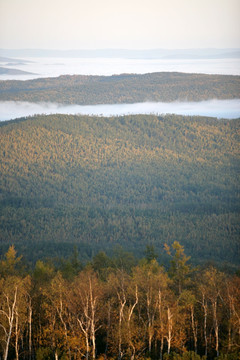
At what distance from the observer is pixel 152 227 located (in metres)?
165

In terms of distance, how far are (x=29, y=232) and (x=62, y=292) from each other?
120 metres

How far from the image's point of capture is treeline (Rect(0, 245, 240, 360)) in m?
40.7

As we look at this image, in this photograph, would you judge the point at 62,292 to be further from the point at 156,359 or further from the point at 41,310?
the point at 156,359

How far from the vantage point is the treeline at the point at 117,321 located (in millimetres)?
40688

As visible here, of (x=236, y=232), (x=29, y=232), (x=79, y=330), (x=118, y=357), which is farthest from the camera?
(x=29, y=232)

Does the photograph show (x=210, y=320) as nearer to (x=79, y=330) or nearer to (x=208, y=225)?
(x=79, y=330)

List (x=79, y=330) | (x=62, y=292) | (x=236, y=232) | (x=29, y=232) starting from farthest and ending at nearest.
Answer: (x=29, y=232), (x=236, y=232), (x=62, y=292), (x=79, y=330)

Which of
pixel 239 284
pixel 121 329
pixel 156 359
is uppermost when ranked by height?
pixel 239 284

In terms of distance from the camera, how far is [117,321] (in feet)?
146

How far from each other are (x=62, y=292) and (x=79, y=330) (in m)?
4.92

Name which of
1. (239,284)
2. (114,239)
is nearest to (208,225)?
(114,239)

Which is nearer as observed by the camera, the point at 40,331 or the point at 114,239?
the point at 40,331

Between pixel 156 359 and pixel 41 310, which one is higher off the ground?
pixel 41 310

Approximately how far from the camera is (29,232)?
16288cm
